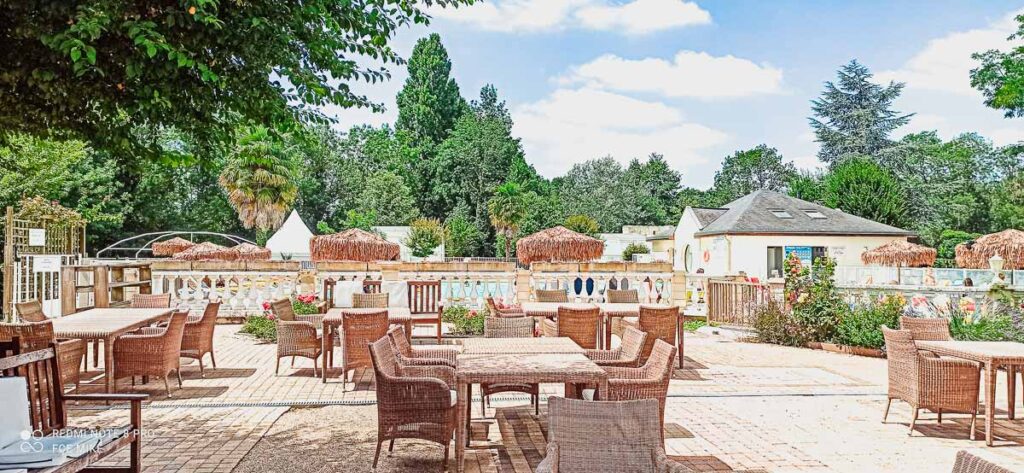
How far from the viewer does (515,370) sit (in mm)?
4531

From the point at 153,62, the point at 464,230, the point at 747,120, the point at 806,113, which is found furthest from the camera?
the point at 747,120

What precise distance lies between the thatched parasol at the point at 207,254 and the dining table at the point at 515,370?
39.2 feet

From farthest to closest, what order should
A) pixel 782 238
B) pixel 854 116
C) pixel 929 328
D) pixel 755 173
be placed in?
pixel 755 173, pixel 854 116, pixel 782 238, pixel 929 328

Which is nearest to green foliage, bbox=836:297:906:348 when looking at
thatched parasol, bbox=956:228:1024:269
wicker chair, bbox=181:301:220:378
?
wicker chair, bbox=181:301:220:378

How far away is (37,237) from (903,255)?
23642 mm

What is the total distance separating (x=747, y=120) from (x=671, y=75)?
706 centimetres

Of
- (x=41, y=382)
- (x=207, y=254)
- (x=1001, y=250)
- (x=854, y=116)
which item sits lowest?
(x=41, y=382)

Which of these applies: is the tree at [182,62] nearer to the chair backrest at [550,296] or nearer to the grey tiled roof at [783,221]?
the chair backrest at [550,296]

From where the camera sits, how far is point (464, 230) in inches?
1596

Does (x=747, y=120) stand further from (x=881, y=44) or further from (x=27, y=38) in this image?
(x=27, y=38)

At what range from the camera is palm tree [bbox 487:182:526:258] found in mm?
38928

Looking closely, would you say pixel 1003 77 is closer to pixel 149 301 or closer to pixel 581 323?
pixel 581 323

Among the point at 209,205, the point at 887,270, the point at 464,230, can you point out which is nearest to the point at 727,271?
the point at 887,270

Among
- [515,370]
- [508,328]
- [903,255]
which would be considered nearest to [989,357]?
[515,370]
